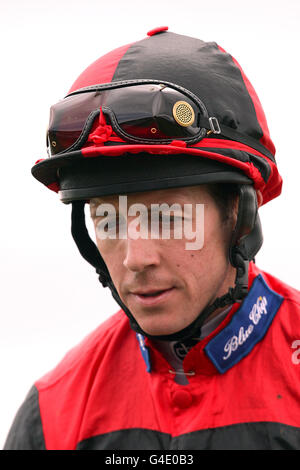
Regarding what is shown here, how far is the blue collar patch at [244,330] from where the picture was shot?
2166mm

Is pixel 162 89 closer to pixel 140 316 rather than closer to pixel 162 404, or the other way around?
pixel 140 316

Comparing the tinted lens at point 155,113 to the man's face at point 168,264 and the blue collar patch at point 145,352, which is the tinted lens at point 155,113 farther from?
the blue collar patch at point 145,352

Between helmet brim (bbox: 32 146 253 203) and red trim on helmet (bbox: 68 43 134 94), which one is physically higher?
red trim on helmet (bbox: 68 43 134 94)

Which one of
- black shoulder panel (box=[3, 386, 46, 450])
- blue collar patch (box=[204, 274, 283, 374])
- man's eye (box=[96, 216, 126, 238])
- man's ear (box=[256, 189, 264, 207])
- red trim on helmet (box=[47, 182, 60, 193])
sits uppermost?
red trim on helmet (box=[47, 182, 60, 193])

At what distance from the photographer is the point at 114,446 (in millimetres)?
2174

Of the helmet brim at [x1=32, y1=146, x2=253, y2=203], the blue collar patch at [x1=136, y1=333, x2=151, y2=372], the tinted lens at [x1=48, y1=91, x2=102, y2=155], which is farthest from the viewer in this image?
the blue collar patch at [x1=136, y1=333, x2=151, y2=372]

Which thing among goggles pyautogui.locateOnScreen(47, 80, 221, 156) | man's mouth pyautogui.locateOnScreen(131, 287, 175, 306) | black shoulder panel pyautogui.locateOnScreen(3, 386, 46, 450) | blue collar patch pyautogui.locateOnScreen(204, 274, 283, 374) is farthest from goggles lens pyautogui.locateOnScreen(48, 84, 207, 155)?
black shoulder panel pyautogui.locateOnScreen(3, 386, 46, 450)

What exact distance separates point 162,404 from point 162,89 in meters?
1.14

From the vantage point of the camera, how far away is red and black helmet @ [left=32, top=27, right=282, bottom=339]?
2.02 meters

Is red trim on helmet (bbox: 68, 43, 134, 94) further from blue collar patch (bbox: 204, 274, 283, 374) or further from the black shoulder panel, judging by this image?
the black shoulder panel

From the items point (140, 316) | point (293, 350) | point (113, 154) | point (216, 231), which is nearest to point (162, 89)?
point (113, 154)

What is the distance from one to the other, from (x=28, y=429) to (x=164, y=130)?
51.5 inches

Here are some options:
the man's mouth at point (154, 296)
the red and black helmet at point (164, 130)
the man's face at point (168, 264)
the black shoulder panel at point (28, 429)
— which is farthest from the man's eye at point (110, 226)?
the black shoulder panel at point (28, 429)
